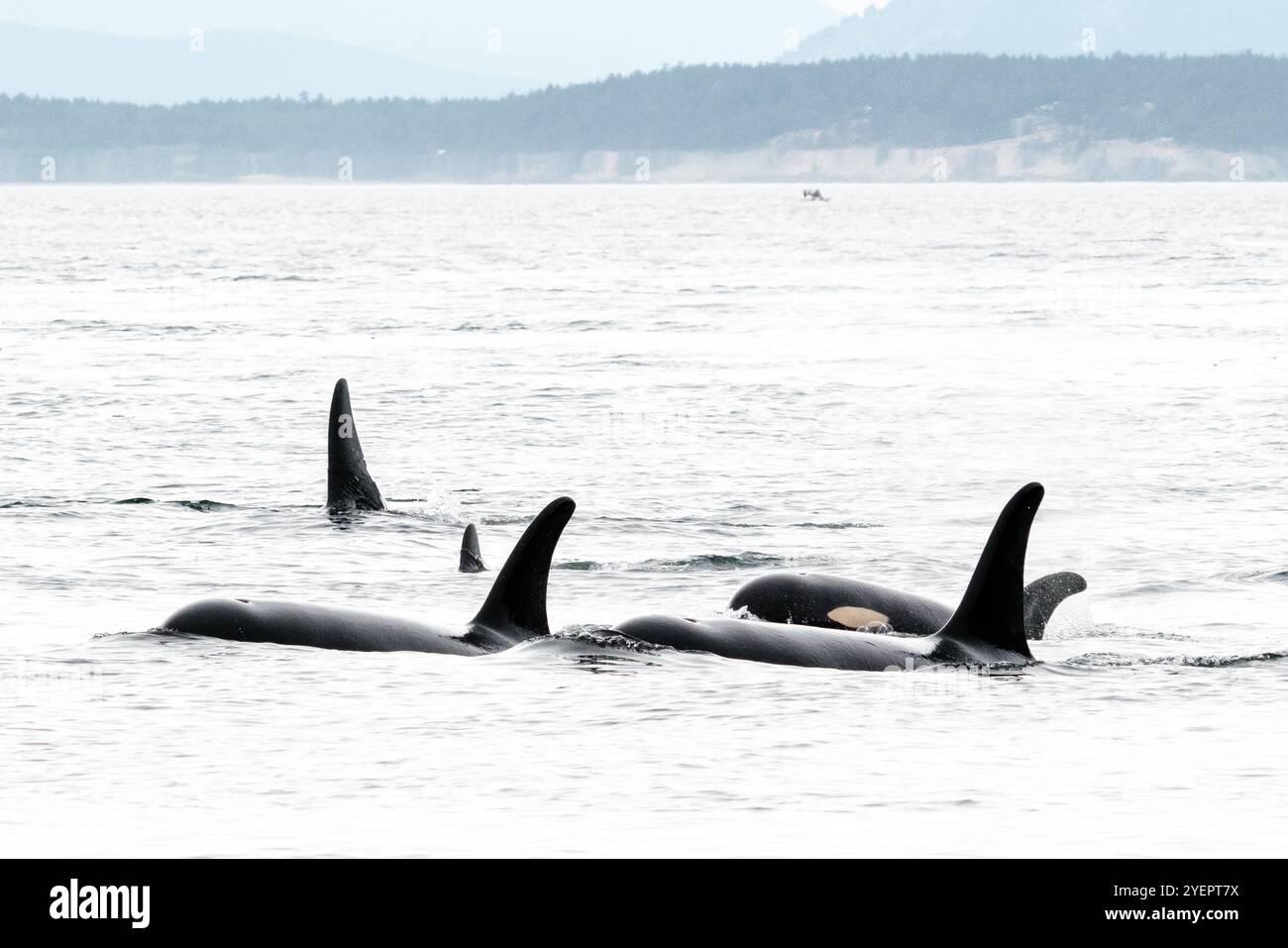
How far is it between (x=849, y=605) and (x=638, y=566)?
4371mm

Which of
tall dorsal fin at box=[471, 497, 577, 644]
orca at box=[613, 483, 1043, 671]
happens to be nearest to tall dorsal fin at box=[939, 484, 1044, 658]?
orca at box=[613, 483, 1043, 671]

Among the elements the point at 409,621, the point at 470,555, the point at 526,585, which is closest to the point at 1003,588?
the point at 526,585

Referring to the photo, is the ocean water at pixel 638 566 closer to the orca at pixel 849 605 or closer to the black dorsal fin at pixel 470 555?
the black dorsal fin at pixel 470 555

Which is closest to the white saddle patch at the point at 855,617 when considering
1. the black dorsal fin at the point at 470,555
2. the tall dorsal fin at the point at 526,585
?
the tall dorsal fin at the point at 526,585

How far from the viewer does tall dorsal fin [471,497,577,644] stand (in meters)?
12.8

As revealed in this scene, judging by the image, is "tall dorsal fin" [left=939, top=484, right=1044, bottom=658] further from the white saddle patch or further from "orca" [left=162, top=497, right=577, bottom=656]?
"orca" [left=162, top=497, right=577, bottom=656]

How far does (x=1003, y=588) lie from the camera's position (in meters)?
12.6

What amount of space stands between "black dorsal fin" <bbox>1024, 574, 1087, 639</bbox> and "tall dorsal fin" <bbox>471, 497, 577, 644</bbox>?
3.32m

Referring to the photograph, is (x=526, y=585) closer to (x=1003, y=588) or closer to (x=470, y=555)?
(x=1003, y=588)

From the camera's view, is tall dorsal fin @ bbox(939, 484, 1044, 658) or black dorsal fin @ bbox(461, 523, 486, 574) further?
black dorsal fin @ bbox(461, 523, 486, 574)

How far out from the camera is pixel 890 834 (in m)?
9.30

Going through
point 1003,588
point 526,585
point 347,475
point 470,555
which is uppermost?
point 1003,588

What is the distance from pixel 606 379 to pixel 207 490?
15525 mm
